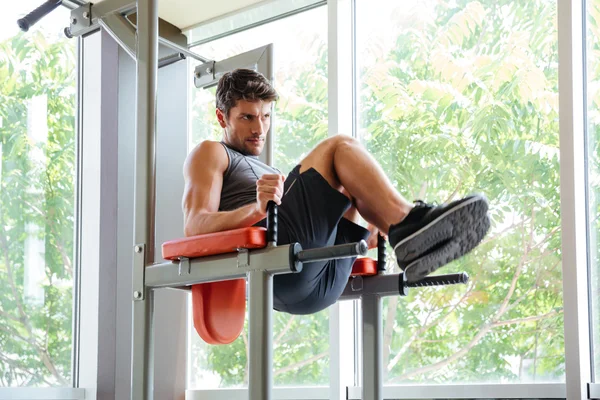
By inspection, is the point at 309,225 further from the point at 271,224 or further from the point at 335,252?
the point at 335,252

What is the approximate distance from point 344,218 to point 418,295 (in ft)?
3.25

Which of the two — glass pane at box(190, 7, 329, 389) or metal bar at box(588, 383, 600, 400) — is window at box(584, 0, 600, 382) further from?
glass pane at box(190, 7, 329, 389)

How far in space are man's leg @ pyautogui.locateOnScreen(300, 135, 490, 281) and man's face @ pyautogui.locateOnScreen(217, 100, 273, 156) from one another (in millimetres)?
391

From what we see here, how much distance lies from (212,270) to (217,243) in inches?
3.6

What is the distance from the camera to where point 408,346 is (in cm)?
311

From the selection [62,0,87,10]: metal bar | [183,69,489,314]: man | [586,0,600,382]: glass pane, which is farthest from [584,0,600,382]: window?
[62,0,87,10]: metal bar

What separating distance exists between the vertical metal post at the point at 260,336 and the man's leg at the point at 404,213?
33 centimetres

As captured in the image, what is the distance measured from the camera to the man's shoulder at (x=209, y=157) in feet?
7.50

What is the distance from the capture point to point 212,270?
1995 mm

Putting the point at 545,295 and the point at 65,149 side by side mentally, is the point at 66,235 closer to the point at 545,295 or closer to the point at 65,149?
the point at 65,149

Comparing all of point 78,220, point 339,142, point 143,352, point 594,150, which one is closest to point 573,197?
point 594,150

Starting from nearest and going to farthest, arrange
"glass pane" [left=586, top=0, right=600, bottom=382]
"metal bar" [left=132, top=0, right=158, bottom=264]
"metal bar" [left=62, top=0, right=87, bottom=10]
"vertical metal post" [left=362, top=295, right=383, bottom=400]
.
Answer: "metal bar" [left=132, top=0, right=158, bottom=264], "vertical metal post" [left=362, top=295, right=383, bottom=400], "glass pane" [left=586, top=0, right=600, bottom=382], "metal bar" [left=62, top=0, right=87, bottom=10]

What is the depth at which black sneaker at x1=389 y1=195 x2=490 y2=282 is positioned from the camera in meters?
1.80

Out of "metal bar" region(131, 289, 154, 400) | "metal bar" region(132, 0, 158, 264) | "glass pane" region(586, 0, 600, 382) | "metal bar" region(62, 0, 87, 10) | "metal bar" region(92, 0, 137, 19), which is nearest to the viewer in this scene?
"metal bar" region(131, 289, 154, 400)
